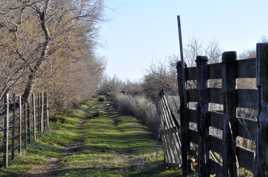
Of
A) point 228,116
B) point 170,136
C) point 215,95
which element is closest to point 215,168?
point 215,95

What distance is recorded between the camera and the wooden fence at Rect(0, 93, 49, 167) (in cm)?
1561

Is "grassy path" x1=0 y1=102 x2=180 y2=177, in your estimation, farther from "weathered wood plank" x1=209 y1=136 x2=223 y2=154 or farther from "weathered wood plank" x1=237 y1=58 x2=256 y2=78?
"weathered wood plank" x1=237 y1=58 x2=256 y2=78

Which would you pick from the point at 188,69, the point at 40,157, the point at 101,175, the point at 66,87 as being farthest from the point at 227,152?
the point at 66,87

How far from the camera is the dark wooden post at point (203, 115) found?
379 inches

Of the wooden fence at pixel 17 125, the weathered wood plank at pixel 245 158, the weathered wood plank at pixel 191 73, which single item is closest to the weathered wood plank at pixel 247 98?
the weathered wood plank at pixel 245 158

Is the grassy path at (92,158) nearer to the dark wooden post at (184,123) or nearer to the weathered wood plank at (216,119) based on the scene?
the dark wooden post at (184,123)

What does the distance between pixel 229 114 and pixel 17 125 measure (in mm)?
12969

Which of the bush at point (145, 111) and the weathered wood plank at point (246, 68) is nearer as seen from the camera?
the weathered wood plank at point (246, 68)

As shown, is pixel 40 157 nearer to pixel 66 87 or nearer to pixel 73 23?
pixel 73 23

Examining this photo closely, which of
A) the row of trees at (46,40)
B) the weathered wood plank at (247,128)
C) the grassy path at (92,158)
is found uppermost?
the row of trees at (46,40)

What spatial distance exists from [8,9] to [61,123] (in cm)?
1033

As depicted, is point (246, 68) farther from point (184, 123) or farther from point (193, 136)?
point (184, 123)

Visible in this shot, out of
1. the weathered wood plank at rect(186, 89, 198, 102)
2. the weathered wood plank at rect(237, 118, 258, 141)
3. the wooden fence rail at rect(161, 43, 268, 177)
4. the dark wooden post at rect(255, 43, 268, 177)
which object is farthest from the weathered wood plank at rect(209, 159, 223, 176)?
the dark wooden post at rect(255, 43, 268, 177)

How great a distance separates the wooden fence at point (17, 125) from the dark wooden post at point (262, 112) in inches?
409
